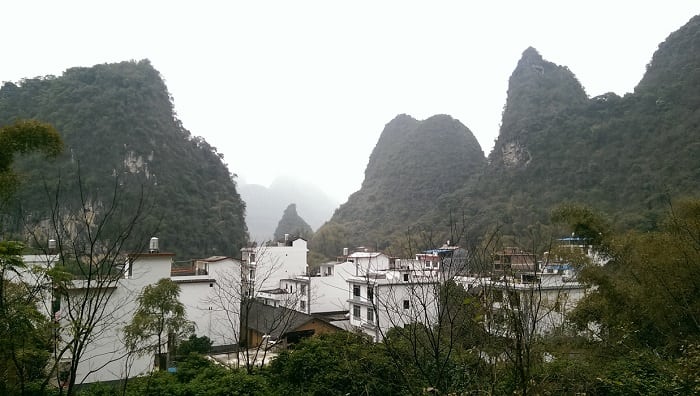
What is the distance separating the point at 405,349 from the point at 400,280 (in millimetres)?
9150

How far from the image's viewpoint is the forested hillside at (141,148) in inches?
1163

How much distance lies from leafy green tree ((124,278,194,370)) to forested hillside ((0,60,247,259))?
19355 millimetres

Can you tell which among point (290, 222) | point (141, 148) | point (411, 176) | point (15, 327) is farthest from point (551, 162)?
point (15, 327)

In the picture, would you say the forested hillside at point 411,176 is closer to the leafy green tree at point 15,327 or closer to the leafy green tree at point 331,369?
the leafy green tree at point 331,369

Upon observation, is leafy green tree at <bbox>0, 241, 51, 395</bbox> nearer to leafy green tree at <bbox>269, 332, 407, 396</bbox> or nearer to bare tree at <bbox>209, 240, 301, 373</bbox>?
leafy green tree at <bbox>269, 332, 407, 396</bbox>

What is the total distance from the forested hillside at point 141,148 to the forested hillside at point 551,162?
11.4 metres

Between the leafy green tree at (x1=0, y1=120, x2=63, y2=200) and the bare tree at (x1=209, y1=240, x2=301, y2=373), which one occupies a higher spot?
the leafy green tree at (x1=0, y1=120, x2=63, y2=200)

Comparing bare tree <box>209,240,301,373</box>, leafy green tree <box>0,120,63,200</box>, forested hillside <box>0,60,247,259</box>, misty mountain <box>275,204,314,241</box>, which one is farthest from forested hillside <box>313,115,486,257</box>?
leafy green tree <box>0,120,63,200</box>

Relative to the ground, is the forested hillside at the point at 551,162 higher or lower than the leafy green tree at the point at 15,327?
higher

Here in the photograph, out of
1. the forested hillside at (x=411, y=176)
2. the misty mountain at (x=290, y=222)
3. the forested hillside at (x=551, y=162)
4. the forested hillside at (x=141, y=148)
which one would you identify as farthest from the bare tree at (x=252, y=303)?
the misty mountain at (x=290, y=222)

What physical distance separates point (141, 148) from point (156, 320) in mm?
Answer: 28129

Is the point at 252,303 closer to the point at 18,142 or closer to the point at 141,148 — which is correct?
the point at 18,142

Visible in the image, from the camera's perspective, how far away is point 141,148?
111ft

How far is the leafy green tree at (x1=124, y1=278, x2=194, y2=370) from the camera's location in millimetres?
8961
